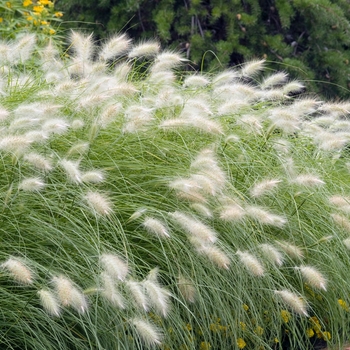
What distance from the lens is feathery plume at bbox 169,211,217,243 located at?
295 cm

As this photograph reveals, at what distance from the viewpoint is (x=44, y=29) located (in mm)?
6297

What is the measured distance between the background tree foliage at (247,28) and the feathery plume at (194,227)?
4404 mm

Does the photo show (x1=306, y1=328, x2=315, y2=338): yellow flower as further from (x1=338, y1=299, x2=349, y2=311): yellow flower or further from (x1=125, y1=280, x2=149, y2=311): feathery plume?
(x1=125, y1=280, x2=149, y2=311): feathery plume

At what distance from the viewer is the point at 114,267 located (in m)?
2.77

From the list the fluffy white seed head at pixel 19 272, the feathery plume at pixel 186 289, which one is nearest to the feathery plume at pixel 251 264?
the feathery plume at pixel 186 289

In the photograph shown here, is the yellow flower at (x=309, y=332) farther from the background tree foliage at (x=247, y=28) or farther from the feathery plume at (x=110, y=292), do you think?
the background tree foliage at (x=247, y=28)

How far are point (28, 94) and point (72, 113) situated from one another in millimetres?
267

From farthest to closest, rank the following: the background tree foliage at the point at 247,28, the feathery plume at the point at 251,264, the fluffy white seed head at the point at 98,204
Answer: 1. the background tree foliage at the point at 247,28
2. the feathery plume at the point at 251,264
3. the fluffy white seed head at the point at 98,204

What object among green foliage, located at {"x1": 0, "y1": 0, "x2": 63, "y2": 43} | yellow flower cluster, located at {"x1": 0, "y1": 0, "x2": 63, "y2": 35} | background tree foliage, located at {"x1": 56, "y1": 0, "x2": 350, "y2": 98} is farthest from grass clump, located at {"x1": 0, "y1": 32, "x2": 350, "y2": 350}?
background tree foliage, located at {"x1": 56, "y1": 0, "x2": 350, "y2": 98}

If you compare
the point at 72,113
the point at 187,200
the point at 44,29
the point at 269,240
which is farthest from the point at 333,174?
the point at 44,29

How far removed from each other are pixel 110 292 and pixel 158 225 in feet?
1.14

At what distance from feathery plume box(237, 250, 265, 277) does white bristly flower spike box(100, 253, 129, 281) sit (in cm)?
53

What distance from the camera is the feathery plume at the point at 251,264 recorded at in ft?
10.0

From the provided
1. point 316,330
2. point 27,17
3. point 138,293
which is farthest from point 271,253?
point 27,17
